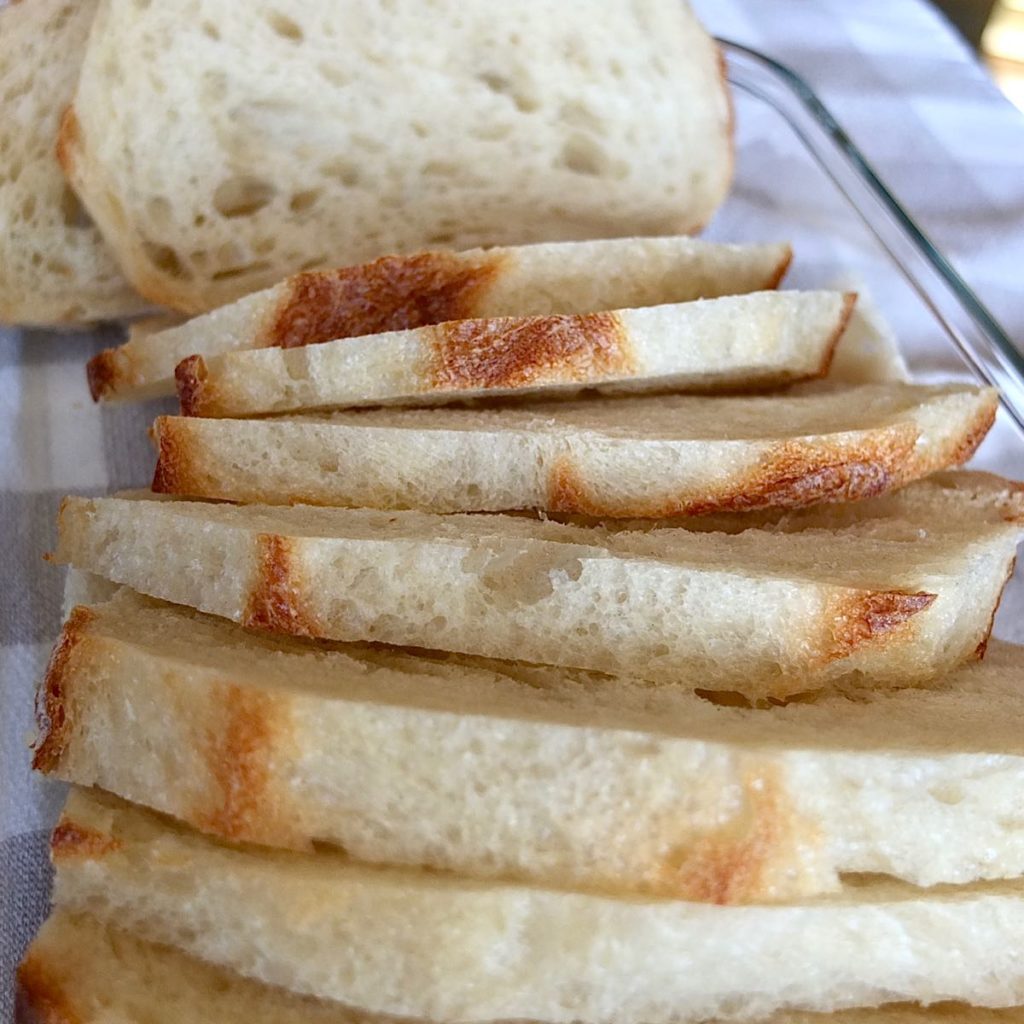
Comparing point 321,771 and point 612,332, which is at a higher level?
point 612,332

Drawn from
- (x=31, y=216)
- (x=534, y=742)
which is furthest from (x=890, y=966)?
(x=31, y=216)

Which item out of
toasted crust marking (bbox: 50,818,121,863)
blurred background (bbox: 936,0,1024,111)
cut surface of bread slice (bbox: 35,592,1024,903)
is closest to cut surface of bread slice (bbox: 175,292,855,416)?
cut surface of bread slice (bbox: 35,592,1024,903)

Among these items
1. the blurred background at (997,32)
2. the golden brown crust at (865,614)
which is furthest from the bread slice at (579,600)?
the blurred background at (997,32)

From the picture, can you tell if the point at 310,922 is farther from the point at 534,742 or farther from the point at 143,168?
the point at 143,168

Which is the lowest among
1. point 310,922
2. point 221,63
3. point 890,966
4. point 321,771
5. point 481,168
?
point 890,966

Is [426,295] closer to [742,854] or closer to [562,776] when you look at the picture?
[562,776]

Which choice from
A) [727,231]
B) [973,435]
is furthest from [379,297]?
[727,231]

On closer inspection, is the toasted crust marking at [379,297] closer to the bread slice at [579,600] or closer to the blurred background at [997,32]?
the bread slice at [579,600]
